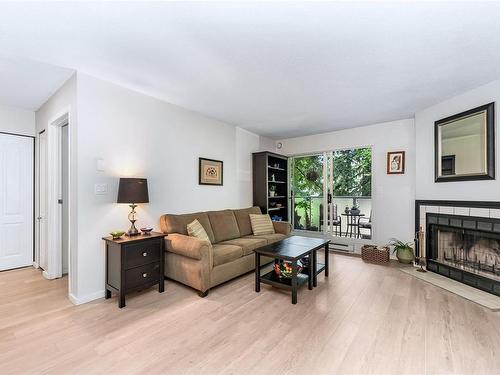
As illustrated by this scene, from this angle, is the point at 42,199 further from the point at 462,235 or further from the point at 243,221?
the point at 462,235

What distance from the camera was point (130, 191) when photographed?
261 cm

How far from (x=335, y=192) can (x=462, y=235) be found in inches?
85.5

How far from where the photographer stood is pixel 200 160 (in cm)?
391

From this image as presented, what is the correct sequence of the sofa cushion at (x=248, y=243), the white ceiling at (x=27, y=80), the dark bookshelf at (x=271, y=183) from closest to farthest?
the white ceiling at (x=27, y=80) → the sofa cushion at (x=248, y=243) → the dark bookshelf at (x=271, y=183)

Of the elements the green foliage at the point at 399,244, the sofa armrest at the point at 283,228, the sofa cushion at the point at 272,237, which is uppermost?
the sofa armrest at the point at 283,228

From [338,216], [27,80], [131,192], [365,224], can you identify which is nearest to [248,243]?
[131,192]

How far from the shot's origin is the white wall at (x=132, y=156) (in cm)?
258

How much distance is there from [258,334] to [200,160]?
2682 millimetres

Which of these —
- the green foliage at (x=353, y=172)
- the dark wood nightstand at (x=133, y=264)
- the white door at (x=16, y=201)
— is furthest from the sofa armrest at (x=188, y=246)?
the green foliage at (x=353, y=172)

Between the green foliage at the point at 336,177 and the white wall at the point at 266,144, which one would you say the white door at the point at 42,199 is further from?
the green foliage at the point at 336,177

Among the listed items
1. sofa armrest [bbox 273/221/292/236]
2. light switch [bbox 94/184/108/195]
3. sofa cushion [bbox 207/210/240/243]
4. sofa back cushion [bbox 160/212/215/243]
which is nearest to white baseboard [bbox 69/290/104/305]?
sofa back cushion [bbox 160/212/215/243]

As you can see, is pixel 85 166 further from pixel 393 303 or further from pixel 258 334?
pixel 393 303

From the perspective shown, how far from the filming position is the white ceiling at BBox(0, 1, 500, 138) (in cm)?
166

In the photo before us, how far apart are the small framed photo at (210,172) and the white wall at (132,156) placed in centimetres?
9
